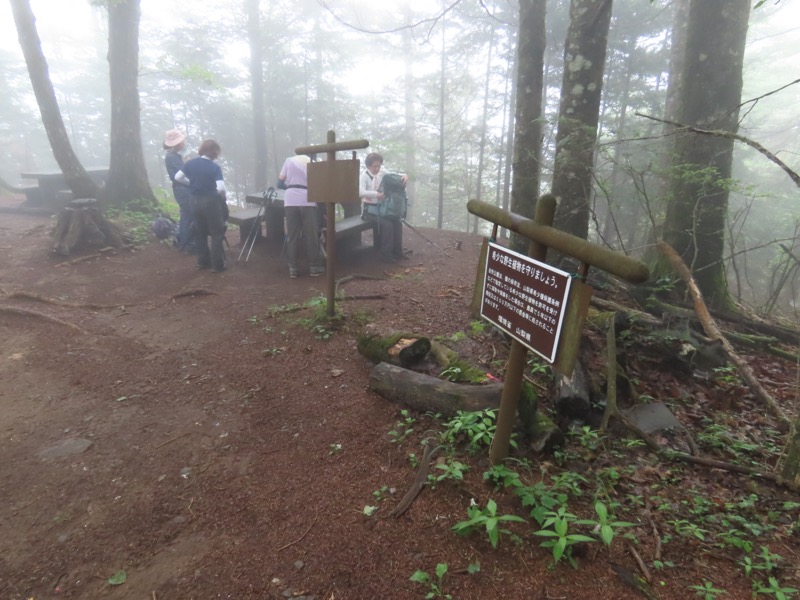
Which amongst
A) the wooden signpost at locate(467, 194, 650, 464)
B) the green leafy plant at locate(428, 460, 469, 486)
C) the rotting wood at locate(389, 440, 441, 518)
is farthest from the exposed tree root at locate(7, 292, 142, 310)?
the wooden signpost at locate(467, 194, 650, 464)

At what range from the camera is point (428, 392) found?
12.2 ft

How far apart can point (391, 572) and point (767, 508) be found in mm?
2519

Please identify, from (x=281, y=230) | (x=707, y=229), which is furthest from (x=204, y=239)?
(x=707, y=229)

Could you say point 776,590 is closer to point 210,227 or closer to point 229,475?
point 229,475

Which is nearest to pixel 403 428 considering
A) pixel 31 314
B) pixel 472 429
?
pixel 472 429

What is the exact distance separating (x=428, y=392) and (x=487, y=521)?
4.84ft

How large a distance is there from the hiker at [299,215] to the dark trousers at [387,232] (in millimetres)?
1405

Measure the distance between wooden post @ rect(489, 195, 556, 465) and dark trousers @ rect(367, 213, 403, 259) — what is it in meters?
6.83

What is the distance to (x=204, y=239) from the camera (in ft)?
28.1

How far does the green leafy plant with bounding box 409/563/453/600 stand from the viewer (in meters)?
2.21

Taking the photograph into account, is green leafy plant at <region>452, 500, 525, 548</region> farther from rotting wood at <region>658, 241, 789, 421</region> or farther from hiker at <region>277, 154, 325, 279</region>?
hiker at <region>277, 154, 325, 279</region>

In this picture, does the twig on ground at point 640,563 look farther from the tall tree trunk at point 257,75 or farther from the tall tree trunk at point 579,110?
the tall tree trunk at point 257,75

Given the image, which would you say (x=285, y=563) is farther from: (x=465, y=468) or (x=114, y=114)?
(x=114, y=114)

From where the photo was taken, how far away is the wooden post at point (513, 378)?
8.09 ft
